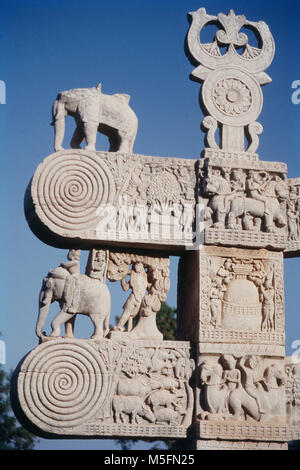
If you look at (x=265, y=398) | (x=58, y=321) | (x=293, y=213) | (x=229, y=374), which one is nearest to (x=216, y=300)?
(x=229, y=374)

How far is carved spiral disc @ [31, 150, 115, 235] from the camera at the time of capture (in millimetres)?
8945

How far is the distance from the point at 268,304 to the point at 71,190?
8.28 ft

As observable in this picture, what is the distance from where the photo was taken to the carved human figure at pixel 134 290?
366 inches

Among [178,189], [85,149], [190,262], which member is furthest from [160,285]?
[85,149]

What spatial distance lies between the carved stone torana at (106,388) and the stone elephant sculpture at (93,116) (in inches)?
89.7

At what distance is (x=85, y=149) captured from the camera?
9.29m

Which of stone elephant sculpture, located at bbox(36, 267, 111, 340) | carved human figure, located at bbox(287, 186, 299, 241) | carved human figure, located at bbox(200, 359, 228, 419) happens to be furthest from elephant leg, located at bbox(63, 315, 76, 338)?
carved human figure, located at bbox(287, 186, 299, 241)

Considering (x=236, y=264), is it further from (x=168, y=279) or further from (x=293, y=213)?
(x=293, y=213)

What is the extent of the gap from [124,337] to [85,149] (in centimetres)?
212

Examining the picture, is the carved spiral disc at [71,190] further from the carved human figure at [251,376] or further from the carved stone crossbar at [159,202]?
the carved human figure at [251,376]

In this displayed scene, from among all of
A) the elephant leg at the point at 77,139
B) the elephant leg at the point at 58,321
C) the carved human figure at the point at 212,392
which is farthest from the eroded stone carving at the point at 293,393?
the elephant leg at the point at 77,139

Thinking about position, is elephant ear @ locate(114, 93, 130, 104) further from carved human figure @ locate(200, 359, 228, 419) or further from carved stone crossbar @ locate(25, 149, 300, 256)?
carved human figure @ locate(200, 359, 228, 419)

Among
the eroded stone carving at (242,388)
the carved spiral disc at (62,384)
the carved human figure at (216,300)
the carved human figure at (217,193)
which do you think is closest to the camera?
the carved spiral disc at (62,384)

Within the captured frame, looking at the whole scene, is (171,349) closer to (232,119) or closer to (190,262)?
(190,262)
